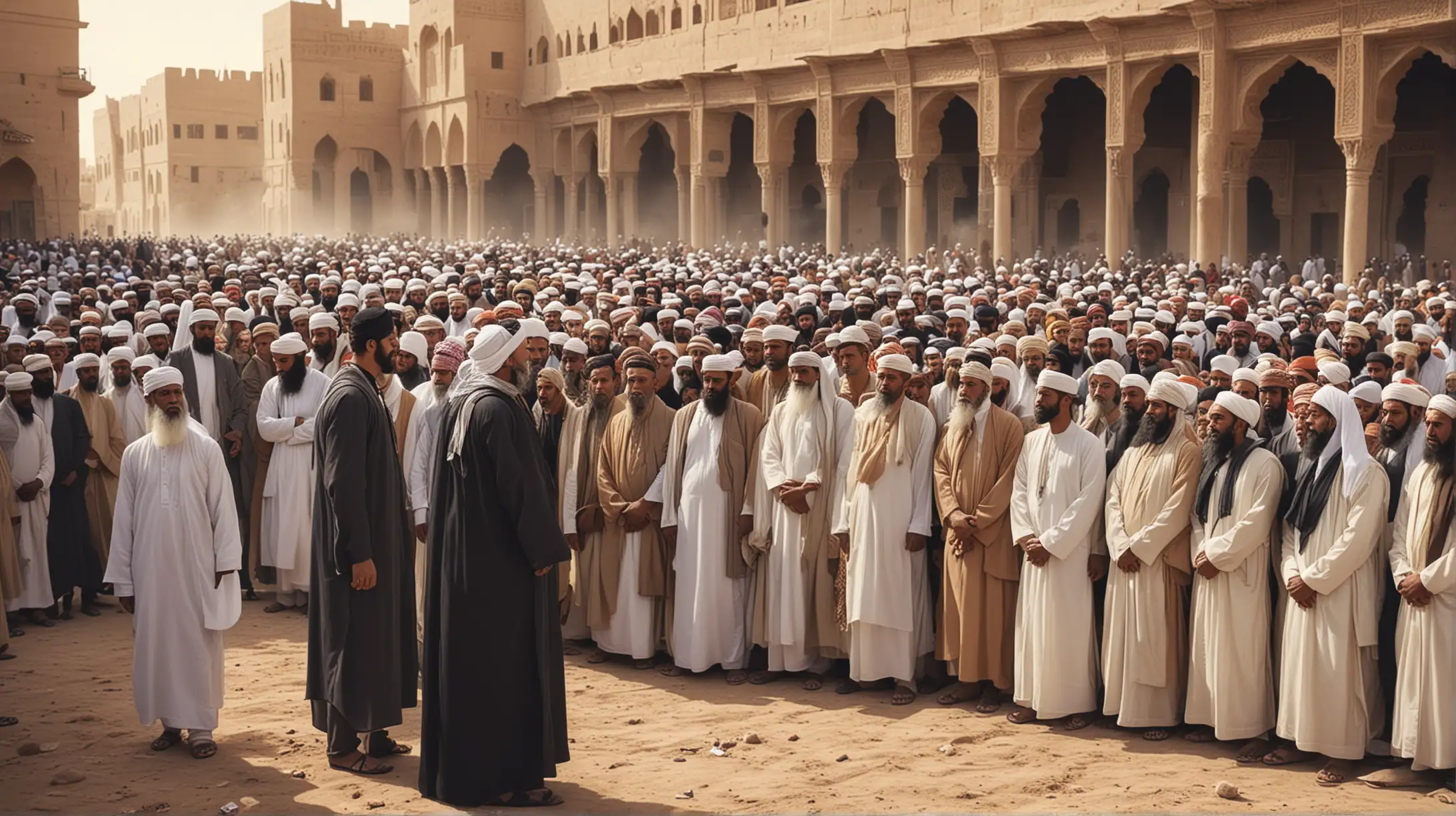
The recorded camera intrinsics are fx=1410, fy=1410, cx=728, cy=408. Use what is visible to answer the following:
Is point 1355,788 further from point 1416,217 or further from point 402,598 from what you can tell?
point 1416,217

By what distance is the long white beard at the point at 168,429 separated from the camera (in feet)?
17.7

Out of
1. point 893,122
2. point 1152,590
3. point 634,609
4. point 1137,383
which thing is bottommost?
point 634,609

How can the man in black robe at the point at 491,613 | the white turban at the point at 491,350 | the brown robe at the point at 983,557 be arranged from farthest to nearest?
the brown robe at the point at 983,557
the white turban at the point at 491,350
the man in black robe at the point at 491,613

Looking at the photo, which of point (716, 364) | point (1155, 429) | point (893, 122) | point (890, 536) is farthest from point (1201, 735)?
point (893, 122)

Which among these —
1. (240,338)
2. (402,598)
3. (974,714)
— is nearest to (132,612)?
(402,598)

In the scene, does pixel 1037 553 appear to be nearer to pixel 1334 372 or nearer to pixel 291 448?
pixel 1334 372

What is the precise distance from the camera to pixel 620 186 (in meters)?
35.4

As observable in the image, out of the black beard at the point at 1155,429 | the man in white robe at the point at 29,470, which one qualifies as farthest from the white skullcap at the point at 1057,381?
the man in white robe at the point at 29,470

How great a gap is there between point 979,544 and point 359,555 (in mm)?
2601

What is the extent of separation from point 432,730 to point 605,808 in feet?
2.14

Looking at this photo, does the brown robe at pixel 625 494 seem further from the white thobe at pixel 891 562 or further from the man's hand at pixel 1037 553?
the man's hand at pixel 1037 553

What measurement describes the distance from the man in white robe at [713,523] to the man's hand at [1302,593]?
7.94 feet

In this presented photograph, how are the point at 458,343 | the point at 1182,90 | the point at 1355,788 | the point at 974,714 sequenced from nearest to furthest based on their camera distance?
the point at 1355,788, the point at 974,714, the point at 458,343, the point at 1182,90

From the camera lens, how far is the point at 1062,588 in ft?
18.8
